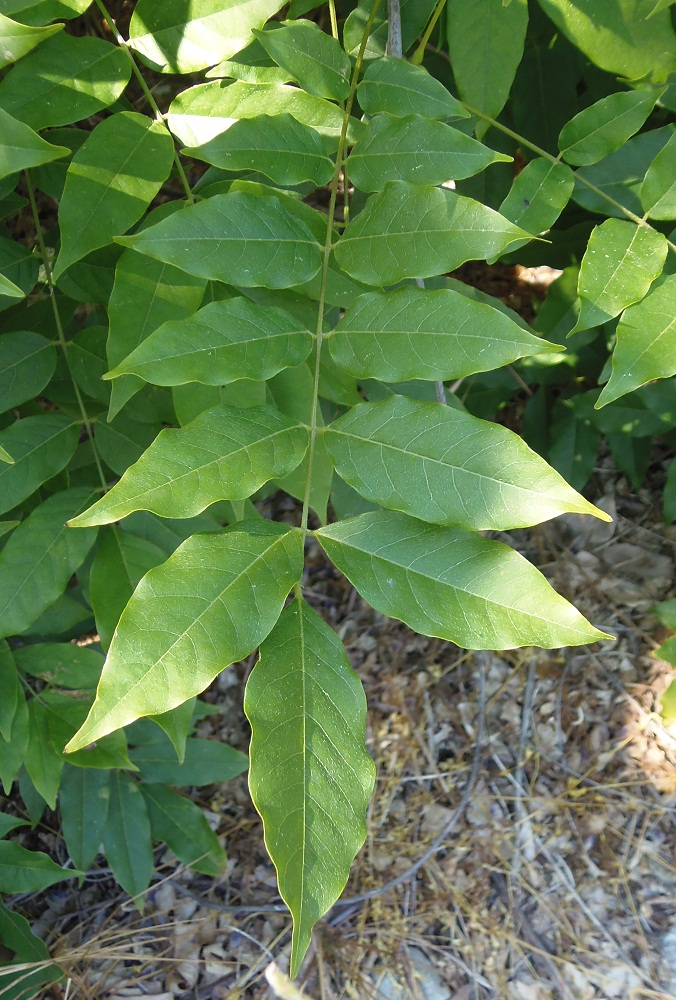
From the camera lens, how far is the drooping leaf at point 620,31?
875 millimetres

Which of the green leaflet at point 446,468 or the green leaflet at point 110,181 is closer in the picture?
the green leaflet at point 446,468

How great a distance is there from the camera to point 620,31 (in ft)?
2.89

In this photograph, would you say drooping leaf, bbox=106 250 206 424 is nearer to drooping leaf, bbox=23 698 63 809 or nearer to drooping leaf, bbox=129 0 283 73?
drooping leaf, bbox=129 0 283 73

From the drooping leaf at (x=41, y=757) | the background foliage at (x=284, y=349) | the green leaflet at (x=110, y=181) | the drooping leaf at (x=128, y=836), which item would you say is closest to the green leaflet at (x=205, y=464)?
the background foliage at (x=284, y=349)

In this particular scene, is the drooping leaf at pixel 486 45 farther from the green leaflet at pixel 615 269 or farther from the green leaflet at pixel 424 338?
the green leaflet at pixel 424 338

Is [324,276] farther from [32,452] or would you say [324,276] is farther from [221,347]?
[32,452]

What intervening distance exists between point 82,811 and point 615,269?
1.24 metres

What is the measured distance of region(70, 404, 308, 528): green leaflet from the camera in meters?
0.63

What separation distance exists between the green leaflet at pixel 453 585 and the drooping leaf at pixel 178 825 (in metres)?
0.99

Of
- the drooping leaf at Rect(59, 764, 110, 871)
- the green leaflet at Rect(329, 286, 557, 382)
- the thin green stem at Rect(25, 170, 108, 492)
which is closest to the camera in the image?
the green leaflet at Rect(329, 286, 557, 382)

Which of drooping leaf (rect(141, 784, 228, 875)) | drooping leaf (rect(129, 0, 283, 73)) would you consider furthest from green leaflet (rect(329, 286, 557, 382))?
drooping leaf (rect(141, 784, 228, 875))

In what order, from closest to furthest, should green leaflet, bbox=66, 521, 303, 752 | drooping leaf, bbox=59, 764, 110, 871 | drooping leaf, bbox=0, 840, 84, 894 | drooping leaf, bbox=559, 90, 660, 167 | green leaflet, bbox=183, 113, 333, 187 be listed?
green leaflet, bbox=66, 521, 303, 752 → green leaflet, bbox=183, 113, 333, 187 → drooping leaf, bbox=559, 90, 660, 167 → drooping leaf, bbox=0, 840, 84, 894 → drooping leaf, bbox=59, 764, 110, 871

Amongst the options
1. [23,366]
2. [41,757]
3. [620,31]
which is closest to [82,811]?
[41,757]

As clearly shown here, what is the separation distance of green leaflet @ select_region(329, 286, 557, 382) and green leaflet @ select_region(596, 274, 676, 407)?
0.45 ft
